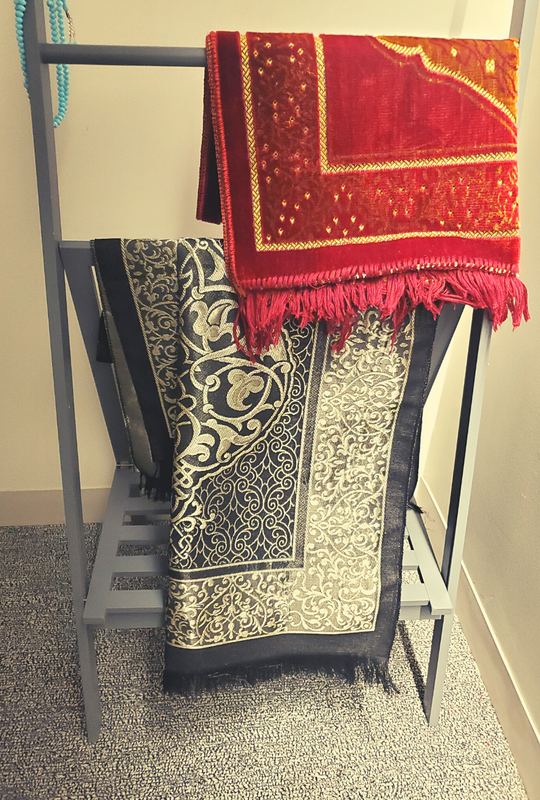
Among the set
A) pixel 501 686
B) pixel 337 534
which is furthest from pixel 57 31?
pixel 501 686

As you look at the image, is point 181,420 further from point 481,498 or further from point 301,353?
point 481,498

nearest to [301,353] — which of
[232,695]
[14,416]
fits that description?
[232,695]

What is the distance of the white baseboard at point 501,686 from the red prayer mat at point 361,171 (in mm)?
758

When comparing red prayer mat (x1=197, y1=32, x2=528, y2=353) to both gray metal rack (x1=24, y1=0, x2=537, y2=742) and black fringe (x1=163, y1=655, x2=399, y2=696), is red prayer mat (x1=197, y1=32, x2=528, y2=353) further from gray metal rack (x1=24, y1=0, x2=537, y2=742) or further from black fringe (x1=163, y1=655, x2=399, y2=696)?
black fringe (x1=163, y1=655, x2=399, y2=696)

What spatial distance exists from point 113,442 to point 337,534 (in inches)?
23.3

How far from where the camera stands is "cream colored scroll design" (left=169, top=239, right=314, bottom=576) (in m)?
0.83

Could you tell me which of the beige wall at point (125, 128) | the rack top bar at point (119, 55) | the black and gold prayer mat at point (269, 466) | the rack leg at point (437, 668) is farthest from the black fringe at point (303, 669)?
the rack top bar at point (119, 55)

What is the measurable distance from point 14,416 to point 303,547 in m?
0.92

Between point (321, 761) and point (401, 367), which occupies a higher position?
point (401, 367)

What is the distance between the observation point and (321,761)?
1084 mm

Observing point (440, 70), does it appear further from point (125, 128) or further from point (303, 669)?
point (303, 669)

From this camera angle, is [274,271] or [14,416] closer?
[274,271]

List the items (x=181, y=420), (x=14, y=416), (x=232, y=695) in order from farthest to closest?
(x=14, y=416) → (x=232, y=695) → (x=181, y=420)

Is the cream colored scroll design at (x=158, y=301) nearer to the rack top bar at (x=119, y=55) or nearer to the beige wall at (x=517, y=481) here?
the rack top bar at (x=119, y=55)
